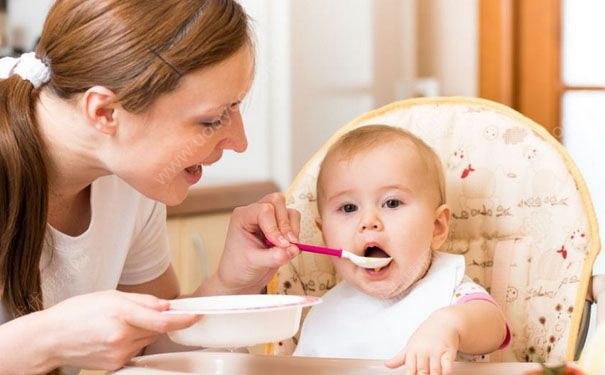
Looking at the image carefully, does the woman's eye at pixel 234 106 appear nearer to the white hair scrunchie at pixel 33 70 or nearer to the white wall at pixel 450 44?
the white hair scrunchie at pixel 33 70

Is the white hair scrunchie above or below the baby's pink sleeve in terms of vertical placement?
above

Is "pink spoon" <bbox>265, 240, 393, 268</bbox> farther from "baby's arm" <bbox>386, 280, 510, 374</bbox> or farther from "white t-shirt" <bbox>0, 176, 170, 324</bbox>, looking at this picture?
"white t-shirt" <bbox>0, 176, 170, 324</bbox>

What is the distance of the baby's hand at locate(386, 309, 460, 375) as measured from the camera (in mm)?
1166

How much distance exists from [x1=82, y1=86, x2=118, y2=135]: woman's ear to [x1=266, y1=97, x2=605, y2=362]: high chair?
0.45 metres

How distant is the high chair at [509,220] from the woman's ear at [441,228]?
0.11 metres

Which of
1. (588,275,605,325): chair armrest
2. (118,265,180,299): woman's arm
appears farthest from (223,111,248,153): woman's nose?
(588,275,605,325): chair armrest

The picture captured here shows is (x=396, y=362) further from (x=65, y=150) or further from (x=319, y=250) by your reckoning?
(x=65, y=150)

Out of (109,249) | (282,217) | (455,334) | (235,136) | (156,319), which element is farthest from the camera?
(109,249)

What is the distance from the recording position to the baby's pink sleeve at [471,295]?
1446 mm

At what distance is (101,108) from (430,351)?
21.7 inches

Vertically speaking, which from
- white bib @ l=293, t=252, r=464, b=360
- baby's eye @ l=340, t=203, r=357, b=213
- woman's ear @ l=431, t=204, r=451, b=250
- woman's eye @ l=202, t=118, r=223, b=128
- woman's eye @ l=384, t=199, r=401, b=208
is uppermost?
woman's eye @ l=202, t=118, r=223, b=128

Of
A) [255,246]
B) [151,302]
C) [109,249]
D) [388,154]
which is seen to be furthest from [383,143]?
[151,302]

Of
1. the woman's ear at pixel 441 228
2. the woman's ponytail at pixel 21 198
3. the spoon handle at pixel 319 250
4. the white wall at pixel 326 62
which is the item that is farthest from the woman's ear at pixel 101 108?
the white wall at pixel 326 62

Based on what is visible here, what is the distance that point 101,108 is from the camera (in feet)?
4.38
